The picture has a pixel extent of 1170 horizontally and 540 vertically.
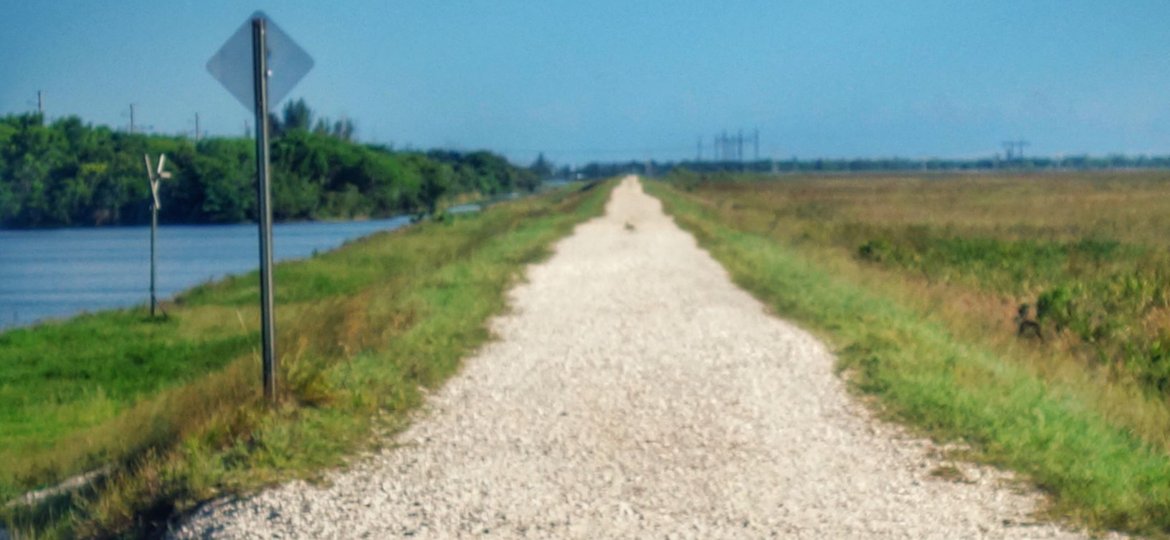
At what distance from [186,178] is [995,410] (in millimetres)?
56757

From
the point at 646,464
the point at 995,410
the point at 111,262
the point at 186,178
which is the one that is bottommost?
the point at 111,262

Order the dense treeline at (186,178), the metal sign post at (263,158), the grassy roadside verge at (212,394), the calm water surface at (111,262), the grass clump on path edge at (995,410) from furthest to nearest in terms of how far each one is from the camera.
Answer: the dense treeline at (186,178)
the calm water surface at (111,262)
the metal sign post at (263,158)
the grassy roadside verge at (212,394)
the grass clump on path edge at (995,410)

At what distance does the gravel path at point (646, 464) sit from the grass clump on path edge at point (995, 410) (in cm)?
29

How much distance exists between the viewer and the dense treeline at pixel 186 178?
4431cm

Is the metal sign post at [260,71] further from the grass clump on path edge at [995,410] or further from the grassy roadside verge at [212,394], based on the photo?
the grass clump on path edge at [995,410]

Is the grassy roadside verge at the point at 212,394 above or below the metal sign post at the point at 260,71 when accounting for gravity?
below

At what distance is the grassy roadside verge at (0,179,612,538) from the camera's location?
785 centimetres

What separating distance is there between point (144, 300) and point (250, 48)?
2525 cm

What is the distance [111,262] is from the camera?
4559cm

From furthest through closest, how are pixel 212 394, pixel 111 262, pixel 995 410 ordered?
1. pixel 111 262
2. pixel 212 394
3. pixel 995 410

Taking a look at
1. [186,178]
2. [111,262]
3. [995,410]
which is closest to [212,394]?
[995,410]

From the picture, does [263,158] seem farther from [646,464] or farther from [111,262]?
[111,262]

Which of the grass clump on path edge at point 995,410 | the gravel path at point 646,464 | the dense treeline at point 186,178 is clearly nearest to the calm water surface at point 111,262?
the dense treeline at point 186,178

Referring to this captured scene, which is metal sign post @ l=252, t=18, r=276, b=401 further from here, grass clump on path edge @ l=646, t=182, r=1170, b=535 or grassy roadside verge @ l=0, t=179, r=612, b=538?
grass clump on path edge @ l=646, t=182, r=1170, b=535
